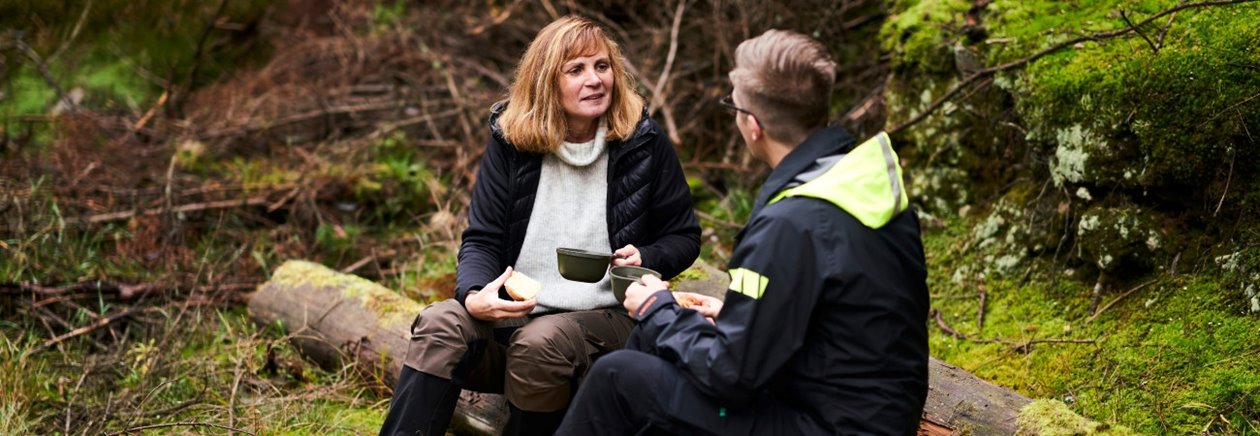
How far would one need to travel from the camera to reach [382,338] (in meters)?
4.56

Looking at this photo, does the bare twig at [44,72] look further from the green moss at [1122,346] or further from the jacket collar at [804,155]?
the jacket collar at [804,155]

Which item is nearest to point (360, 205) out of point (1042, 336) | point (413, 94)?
point (413, 94)

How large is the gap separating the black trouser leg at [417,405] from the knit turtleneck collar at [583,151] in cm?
90

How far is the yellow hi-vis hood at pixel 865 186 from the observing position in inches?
95.2

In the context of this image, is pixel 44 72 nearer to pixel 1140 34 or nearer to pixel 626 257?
pixel 626 257

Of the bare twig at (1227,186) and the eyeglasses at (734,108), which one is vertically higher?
the eyeglasses at (734,108)

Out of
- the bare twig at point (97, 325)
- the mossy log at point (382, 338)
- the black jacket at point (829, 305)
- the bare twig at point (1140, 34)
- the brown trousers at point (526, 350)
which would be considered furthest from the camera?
the bare twig at point (97, 325)

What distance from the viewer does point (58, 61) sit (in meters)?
A: 8.42

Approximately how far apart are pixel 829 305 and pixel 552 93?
1577 millimetres

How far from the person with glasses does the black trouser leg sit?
0.82 metres

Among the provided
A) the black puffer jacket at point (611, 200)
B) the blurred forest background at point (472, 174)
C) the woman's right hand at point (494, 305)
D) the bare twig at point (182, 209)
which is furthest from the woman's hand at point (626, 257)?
the bare twig at point (182, 209)

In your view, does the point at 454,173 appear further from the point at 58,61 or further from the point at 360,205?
the point at 58,61

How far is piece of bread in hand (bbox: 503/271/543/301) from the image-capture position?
3353 mm

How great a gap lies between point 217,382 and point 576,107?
2175 mm
